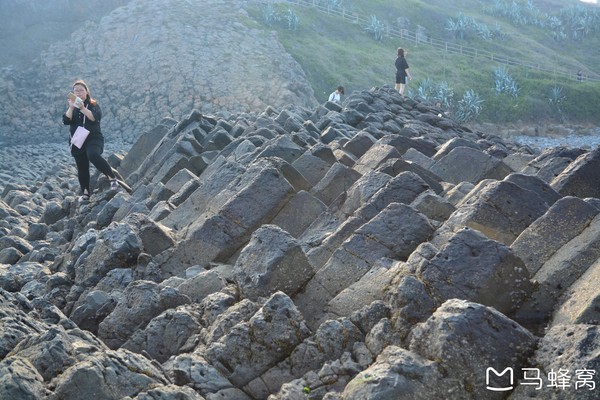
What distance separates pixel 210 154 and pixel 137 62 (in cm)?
2465

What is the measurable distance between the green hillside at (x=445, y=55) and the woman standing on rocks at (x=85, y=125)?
85.6 feet

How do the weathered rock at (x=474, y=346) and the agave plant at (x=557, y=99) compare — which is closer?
the weathered rock at (x=474, y=346)

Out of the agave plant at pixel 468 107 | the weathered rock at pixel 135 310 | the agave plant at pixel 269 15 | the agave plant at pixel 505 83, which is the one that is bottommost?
the agave plant at pixel 468 107

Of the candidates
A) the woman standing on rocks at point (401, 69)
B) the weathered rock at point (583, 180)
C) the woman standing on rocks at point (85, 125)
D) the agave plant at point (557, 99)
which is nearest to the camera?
the weathered rock at point (583, 180)

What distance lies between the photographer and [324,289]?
29.9ft

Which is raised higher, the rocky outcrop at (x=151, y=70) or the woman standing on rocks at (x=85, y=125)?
the woman standing on rocks at (x=85, y=125)

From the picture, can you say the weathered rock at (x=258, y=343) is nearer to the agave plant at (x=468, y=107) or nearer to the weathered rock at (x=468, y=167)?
the weathered rock at (x=468, y=167)

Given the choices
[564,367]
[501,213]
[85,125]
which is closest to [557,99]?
[85,125]

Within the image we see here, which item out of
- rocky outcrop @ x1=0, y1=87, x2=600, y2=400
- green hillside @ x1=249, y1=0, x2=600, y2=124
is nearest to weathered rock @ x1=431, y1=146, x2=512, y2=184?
rocky outcrop @ x1=0, y1=87, x2=600, y2=400

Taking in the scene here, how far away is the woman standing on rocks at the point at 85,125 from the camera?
15.3m

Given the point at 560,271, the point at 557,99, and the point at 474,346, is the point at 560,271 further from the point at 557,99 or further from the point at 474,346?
the point at 557,99

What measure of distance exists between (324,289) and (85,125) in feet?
26.3

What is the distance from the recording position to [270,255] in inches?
362

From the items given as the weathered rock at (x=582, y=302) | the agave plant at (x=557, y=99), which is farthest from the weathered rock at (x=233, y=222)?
the agave plant at (x=557, y=99)
